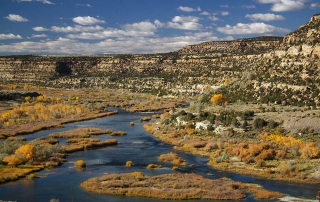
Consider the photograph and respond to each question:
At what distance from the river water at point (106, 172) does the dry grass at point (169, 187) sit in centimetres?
95

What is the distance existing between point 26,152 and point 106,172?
11133 mm

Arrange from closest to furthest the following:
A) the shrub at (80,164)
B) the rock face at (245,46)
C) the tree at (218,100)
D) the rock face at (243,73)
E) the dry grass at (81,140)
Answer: the shrub at (80,164), the dry grass at (81,140), the rock face at (243,73), the tree at (218,100), the rock face at (245,46)

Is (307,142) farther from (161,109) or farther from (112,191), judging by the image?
(161,109)

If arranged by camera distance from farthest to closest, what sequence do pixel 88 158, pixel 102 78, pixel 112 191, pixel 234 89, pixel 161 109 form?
pixel 102 78, pixel 161 109, pixel 234 89, pixel 88 158, pixel 112 191

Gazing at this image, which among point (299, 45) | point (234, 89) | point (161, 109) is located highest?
point (299, 45)

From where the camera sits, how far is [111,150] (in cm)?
5569

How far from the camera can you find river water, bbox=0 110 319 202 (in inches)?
1385

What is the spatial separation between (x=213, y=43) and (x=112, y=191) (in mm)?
169744

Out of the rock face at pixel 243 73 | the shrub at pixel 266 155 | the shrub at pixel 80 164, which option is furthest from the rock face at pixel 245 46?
the shrub at pixel 80 164

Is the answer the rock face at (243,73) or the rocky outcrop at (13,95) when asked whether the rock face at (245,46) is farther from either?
the rocky outcrop at (13,95)

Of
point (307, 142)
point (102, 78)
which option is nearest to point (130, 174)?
point (307, 142)

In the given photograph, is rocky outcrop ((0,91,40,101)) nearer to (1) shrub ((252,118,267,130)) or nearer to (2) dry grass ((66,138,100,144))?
(2) dry grass ((66,138,100,144))

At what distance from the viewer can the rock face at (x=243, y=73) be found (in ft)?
249

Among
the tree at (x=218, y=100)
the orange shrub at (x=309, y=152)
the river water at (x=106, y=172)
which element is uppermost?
the tree at (x=218, y=100)
